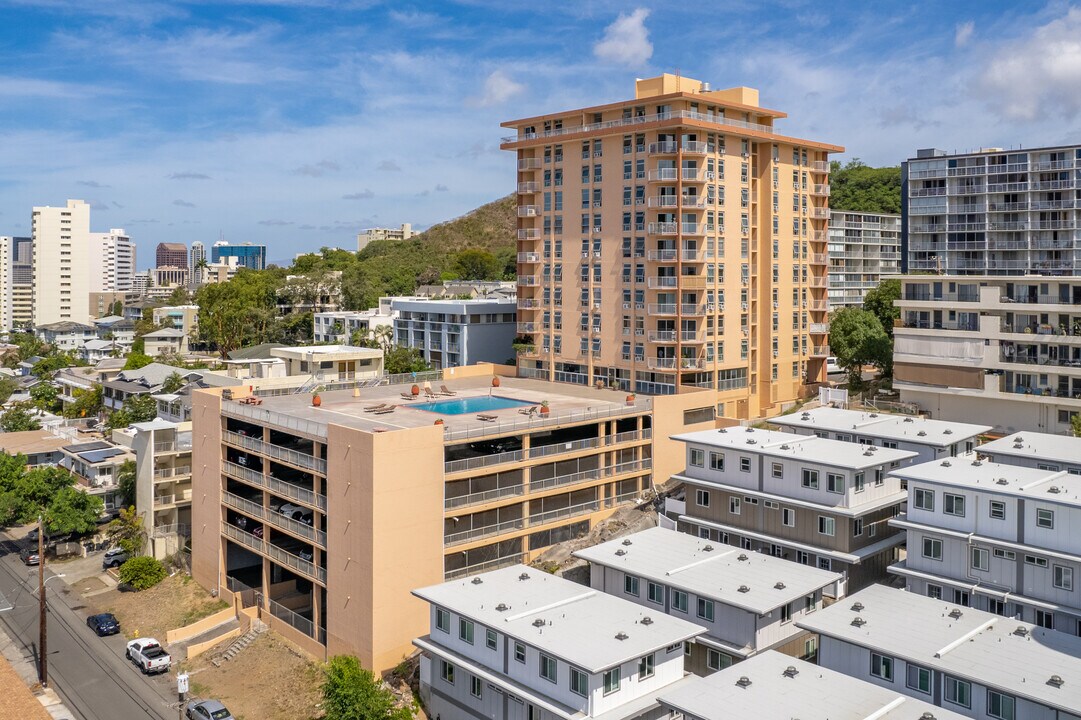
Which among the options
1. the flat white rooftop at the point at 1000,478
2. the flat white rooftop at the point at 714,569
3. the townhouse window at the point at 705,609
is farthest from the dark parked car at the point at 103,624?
the flat white rooftop at the point at 1000,478

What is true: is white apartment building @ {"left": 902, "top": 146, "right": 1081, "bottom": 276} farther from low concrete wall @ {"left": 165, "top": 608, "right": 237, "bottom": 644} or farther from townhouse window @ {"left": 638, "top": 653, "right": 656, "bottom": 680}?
low concrete wall @ {"left": 165, "top": 608, "right": 237, "bottom": 644}

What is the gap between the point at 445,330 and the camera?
88750 mm

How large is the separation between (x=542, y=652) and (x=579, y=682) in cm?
163

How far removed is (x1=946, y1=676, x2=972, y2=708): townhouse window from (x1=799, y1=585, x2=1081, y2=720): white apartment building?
0.03 metres

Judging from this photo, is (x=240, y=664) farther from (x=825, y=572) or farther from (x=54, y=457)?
(x=54, y=457)

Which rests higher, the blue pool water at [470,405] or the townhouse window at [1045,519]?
the blue pool water at [470,405]

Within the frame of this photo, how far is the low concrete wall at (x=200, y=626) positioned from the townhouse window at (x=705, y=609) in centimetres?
2796

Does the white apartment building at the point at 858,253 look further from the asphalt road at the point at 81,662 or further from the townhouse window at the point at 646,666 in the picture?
the asphalt road at the point at 81,662

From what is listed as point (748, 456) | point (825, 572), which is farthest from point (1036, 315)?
point (825, 572)

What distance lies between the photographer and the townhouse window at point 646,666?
30.4m

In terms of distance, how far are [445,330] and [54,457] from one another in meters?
35.5

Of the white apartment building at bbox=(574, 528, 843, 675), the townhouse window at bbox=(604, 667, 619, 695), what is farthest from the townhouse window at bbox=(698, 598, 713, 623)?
the townhouse window at bbox=(604, 667, 619, 695)

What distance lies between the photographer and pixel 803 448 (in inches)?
1678

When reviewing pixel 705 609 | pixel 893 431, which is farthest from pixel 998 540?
pixel 893 431
